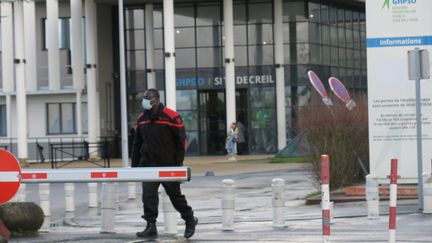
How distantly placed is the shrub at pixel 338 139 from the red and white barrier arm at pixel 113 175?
8615mm

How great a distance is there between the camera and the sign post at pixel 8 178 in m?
9.59

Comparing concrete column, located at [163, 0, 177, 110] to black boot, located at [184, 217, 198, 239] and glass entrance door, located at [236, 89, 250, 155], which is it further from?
black boot, located at [184, 217, 198, 239]

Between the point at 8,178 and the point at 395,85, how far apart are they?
1027 cm

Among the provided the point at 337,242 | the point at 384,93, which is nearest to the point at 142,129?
the point at 337,242

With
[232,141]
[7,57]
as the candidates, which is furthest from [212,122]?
[7,57]

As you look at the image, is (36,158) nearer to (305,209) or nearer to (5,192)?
(305,209)

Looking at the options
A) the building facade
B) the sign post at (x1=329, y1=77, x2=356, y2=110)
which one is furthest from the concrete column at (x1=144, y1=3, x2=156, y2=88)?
the sign post at (x1=329, y1=77, x2=356, y2=110)

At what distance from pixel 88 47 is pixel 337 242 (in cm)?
3430

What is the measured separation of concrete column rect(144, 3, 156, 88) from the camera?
46.0 metres

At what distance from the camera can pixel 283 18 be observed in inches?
1796

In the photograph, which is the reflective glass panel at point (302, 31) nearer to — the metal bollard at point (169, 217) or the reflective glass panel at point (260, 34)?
the reflective glass panel at point (260, 34)

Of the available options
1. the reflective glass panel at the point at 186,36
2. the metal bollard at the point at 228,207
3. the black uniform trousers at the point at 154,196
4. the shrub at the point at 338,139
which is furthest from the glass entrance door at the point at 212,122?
the black uniform trousers at the point at 154,196

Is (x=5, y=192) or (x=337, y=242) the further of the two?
(x=337, y=242)

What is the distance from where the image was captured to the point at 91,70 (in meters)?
44.0
